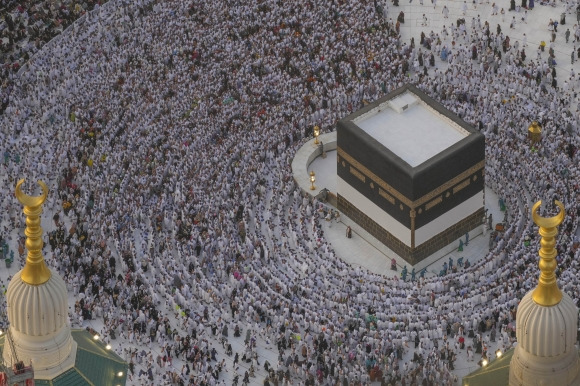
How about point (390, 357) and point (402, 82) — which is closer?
point (390, 357)

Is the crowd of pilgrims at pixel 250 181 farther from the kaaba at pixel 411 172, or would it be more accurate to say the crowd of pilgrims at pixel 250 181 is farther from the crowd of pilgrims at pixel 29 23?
the kaaba at pixel 411 172

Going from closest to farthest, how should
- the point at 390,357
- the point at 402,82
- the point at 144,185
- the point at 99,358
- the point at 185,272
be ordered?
the point at 99,358 → the point at 390,357 → the point at 185,272 → the point at 144,185 → the point at 402,82

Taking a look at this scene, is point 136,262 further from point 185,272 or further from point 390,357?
point 390,357

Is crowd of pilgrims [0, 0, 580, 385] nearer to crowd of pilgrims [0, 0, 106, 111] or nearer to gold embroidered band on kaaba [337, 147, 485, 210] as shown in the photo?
crowd of pilgrims [0, 0, 106, 111]

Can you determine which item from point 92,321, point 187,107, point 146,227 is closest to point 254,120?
point 187,107

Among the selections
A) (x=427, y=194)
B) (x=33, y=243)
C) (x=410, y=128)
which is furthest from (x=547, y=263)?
(x=410, y=128)

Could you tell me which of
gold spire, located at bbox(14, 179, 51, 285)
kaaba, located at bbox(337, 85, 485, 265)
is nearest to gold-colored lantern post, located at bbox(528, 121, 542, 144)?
kaaba, located at bbox(337, 85, 485, 265)
